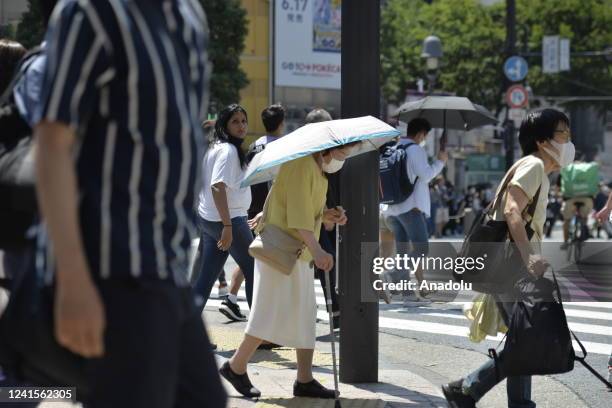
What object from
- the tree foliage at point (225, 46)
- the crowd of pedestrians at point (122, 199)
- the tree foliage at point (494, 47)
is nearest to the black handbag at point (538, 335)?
the crowd of pedestrians at point (122, 199)

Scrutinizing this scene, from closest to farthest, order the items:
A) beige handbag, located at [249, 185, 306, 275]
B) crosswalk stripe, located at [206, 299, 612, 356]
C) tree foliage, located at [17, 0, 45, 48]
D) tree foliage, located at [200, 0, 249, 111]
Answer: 1. beige handbag, located at [249, 185, 306, 275]
2. crosswalk stripe, located at [206, 299, 612, 356]
3. tree foliage, located at [17, 0, 45, 48]
4. tree foliage, located at [200, 0, 249, 111]

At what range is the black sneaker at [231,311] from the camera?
8.96 m

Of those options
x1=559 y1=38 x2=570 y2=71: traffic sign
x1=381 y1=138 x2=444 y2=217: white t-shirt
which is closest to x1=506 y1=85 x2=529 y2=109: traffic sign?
x1=559 y1=38 x2=570 y2=71: traffic sign

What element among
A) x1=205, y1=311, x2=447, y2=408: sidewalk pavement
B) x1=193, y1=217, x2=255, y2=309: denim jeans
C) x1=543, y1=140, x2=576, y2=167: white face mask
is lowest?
x1=205, y1=311, x2=447, y2=408: sidewalk pavement

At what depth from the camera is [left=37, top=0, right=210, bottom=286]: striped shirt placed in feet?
7.48

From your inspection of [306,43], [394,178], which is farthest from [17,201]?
[306,43]

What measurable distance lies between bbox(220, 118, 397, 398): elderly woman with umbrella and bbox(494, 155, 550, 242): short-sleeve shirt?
731 mm

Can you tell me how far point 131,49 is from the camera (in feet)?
7.56

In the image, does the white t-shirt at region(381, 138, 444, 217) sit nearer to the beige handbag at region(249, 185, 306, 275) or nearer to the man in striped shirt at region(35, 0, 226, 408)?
the beige handbag at region(249, 185, 306, 275)

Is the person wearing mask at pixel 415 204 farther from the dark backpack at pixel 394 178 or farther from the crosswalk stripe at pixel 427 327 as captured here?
the crosswalk stripe at pixel 427 327

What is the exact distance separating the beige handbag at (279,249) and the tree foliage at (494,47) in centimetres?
3993

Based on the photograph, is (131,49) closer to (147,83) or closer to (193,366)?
(147,83)

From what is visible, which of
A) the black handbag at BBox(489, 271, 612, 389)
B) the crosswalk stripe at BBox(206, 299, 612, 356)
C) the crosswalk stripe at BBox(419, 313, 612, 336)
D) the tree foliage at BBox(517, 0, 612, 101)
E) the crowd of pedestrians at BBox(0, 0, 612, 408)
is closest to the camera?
the crowd of pedestrians at BBox(0, 0, 612, 408)

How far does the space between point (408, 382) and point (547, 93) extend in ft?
137
